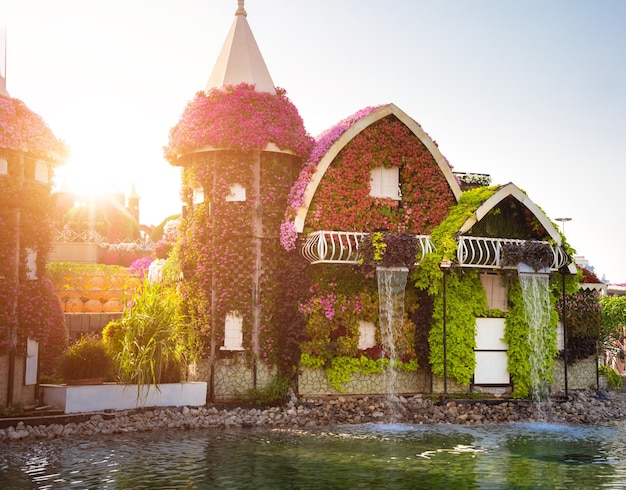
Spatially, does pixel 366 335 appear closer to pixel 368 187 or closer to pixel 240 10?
pixel 368 187

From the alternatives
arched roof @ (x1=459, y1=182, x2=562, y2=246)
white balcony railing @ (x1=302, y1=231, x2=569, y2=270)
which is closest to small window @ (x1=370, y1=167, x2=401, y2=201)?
white balcony railing @ (x1=302, y1=231, x2=569, y2=270)

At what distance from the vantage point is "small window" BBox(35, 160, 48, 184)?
2073 cm

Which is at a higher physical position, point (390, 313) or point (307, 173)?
point (307, 173)

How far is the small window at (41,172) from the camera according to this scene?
68.0 ft

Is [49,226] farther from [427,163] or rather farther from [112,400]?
[427,163]

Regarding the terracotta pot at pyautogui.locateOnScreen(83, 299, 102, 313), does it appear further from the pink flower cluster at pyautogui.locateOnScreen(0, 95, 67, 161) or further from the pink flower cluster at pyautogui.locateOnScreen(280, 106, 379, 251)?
the pink flower cluster at pyautogui.locateOnScreen(280, 106, 379, 251)

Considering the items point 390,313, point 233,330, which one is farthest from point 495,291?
point 233,330

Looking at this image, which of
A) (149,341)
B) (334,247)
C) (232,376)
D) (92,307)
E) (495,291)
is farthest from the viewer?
(92,307)

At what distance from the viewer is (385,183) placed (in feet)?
78.0

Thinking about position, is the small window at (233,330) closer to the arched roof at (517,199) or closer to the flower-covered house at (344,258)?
the flower-covered house at (344,258)

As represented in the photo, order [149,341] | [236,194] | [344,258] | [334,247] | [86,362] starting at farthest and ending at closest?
[236,194] < [344,258] < [334,247] < [86,362] < [149,341]

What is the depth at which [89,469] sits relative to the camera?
→ 45.6 feet

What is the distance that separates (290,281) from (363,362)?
3.19 m

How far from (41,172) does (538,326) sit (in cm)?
1515
